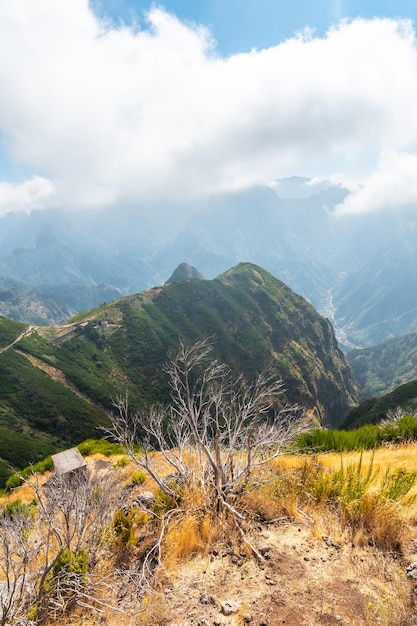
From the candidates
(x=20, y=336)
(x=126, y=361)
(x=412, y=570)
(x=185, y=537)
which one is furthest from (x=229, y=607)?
(x=20, y=336)

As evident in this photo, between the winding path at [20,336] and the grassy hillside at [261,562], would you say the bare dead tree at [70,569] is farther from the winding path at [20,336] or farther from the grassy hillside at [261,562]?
the winding path at [20,336]

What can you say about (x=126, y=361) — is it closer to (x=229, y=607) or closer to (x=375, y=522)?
(x=375, y=522)

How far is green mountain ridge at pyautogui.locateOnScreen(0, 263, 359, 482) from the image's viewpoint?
3438 inches

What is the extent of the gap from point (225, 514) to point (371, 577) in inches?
102

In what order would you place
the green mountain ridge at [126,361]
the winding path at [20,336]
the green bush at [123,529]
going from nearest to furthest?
1. the green bush at [123,529]
2. the green mountain ridge at [126,361]
3. the winding path at [20,336]

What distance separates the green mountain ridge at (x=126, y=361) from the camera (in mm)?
87312

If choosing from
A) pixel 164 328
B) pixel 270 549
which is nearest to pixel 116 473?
pixel 270 549

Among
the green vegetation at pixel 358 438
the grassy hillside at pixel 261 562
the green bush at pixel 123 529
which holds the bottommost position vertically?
the green vegetation at pixel 358 438

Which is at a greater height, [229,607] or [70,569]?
[70,569]

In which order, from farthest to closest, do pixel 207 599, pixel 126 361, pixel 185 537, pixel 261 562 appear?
pixel 126 361, pixel 185 537, pixel 261 562, pixel 207 599

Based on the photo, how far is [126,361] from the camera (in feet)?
430

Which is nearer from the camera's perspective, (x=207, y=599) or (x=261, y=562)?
(x=207, y=599)

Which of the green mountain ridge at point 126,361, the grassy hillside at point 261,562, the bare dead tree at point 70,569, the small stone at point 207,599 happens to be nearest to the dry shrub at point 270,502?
the grassy hillside at point 261,562

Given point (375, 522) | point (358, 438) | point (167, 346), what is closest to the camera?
point (375, 522)
